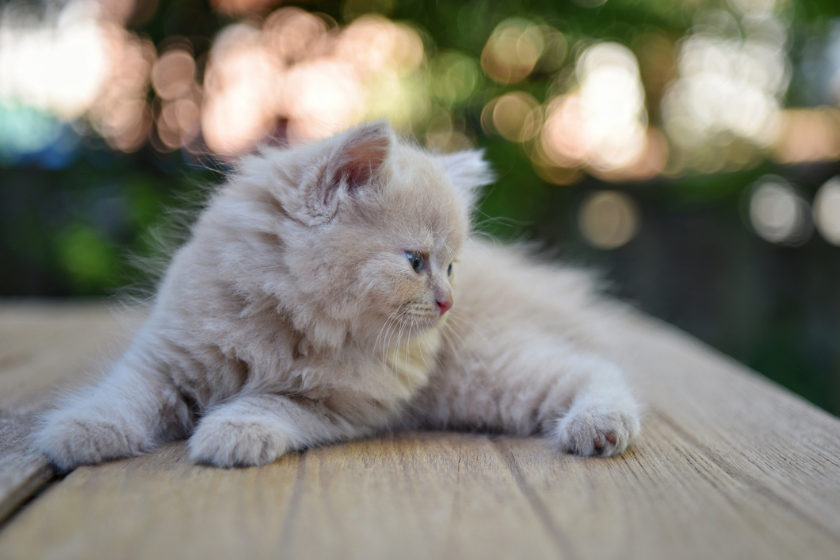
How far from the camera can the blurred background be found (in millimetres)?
3457

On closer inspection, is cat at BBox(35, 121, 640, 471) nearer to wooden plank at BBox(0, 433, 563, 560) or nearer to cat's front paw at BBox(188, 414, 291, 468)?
cat's front paw at BBox(188, 414, 291, 468)

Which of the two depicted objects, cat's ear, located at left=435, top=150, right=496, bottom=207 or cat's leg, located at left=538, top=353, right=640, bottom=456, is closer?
cat's leg, located at left=538, top=353, right=640, bottom=456

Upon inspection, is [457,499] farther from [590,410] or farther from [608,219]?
[608,219]

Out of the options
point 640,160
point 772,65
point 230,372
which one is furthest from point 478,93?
point 230,372

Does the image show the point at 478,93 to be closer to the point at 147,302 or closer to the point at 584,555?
the point at 147,302

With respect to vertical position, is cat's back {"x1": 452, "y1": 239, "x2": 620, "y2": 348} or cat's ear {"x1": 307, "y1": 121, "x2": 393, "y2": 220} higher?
cat's ear {"x1": 307, "y1": 121, "x2": 393, "y2": 220}

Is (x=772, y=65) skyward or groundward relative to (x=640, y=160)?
skyward

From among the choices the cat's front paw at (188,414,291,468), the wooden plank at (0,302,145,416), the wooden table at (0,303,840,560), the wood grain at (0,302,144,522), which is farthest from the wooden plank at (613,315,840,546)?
the wooden plank at (0,302,145,416)

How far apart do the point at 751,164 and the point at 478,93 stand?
5.74 feet

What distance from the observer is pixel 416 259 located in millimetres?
1405

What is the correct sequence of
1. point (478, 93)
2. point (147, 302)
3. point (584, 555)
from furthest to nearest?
point (478, 93) → point (147, 302) → point (584, 555)

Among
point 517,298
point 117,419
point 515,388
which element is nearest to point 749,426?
point 515,388

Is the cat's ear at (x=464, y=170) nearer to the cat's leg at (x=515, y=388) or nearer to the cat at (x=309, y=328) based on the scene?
the cat at (x=309, y=328)

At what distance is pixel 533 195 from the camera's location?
146 inches
